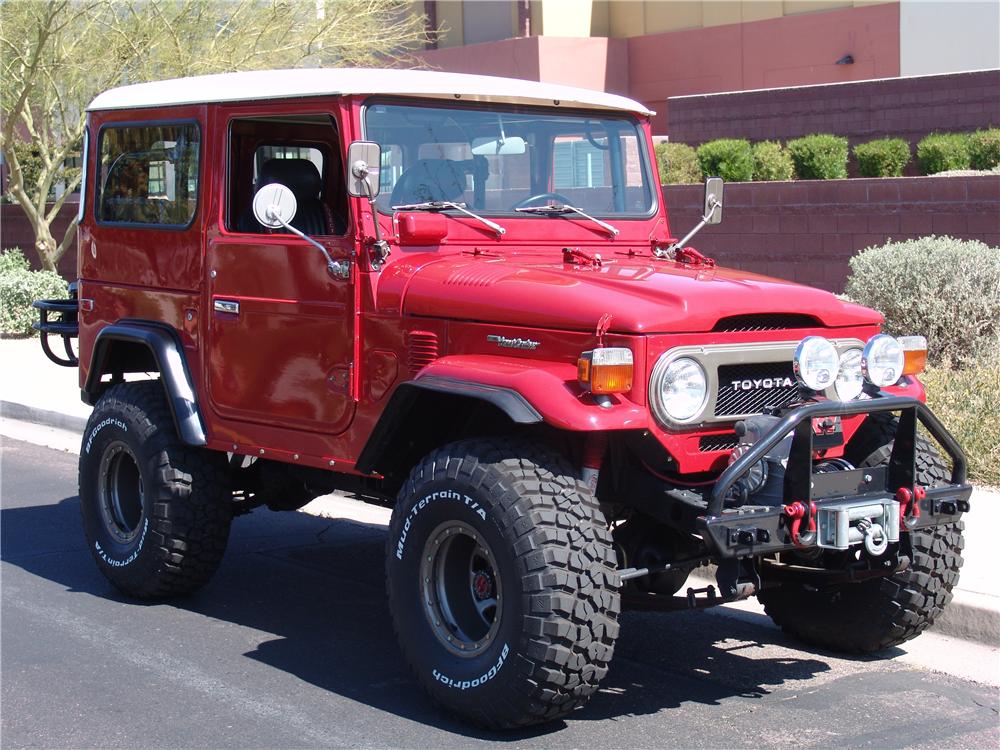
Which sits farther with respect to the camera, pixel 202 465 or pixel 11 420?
pixel 11 420

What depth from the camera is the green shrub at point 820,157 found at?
17109 millimetres

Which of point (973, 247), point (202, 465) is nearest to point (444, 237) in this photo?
point (202, 465)

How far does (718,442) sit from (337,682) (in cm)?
182

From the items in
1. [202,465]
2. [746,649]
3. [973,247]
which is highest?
[973,247]

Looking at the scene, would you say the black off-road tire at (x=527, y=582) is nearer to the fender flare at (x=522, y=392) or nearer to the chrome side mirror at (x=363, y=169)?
the fender flare at (x=522, y=392)

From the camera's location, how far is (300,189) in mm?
6352

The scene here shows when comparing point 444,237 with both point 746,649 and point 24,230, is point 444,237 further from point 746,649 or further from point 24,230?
point 24,230

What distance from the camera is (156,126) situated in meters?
6.74

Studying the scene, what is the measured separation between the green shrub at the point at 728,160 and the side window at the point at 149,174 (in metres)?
11.4

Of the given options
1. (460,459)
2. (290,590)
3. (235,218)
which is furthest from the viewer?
(290,590)

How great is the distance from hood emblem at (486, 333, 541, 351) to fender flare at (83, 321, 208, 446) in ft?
6.02

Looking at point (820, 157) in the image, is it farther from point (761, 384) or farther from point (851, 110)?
point (761, 384)

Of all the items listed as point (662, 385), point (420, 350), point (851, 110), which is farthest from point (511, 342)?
point (851, 110)

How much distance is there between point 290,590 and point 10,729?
6.87 ft
